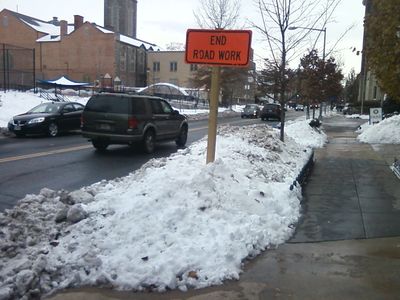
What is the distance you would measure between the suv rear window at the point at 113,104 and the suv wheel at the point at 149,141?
771mm

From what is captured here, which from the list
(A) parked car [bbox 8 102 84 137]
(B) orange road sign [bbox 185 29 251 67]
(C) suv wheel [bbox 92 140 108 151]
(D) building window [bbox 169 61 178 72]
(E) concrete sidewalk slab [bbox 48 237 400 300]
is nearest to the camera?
(E) concrete sidewalk slab [bbox 48 237 400 300]

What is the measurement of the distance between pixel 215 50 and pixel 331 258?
358 cm

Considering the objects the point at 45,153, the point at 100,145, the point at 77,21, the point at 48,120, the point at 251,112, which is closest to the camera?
the point at 45,153

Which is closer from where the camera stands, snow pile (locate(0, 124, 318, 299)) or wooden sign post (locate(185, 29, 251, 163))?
snow pile (locate(0, 124, 318, 299))

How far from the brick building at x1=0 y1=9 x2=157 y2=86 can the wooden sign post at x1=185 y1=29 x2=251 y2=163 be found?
7435 cm

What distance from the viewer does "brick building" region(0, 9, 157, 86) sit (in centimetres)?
8056

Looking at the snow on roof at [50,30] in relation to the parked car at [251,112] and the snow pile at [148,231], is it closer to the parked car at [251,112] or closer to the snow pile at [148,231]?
the parked car at [251,112]

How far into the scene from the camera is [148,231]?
202 inches

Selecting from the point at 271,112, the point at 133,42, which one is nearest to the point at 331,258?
the point at 271,112

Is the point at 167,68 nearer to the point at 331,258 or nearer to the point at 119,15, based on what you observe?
the point at 119,15

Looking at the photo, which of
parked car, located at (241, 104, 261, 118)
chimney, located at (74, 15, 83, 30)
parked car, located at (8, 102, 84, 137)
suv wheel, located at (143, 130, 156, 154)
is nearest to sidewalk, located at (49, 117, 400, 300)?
suv wheel, located at (143, 130, 156, 154)

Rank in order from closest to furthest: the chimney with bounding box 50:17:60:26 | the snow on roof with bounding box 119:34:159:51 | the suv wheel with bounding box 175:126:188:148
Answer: the suv wheel with bounding box 175:126:188:148, the snow on roof with bounding box 119:34:159:51, the chimney with bounding box 50:17:60:26

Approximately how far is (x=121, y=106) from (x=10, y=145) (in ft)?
13.8

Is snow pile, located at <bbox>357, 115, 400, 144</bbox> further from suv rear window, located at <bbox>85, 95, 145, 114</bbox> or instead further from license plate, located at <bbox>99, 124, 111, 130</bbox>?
license plate, located at <bbox>99, 124, 111, 130</bbox>
